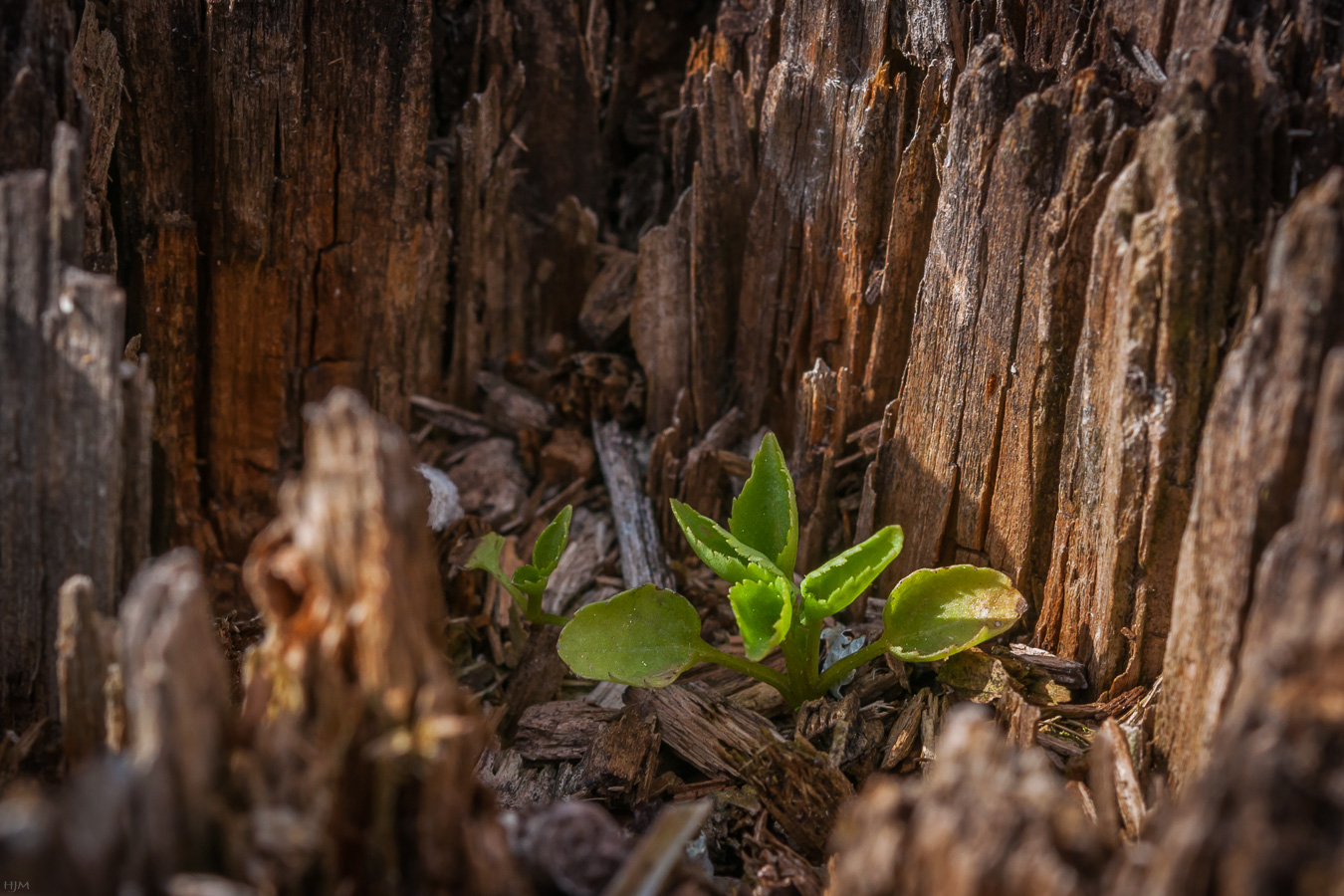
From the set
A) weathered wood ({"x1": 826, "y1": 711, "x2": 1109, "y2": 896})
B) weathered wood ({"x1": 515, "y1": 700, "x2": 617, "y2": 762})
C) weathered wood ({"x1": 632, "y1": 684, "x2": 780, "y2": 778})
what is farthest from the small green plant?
weathered wood ({"x1": 826, "y1": 711, "x2": 1109, "y2": 896})

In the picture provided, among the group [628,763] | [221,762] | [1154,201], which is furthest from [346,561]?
[1154,201]

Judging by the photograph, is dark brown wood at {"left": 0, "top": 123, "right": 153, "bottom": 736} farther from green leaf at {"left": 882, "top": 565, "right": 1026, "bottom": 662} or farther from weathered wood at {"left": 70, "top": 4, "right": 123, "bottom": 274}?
green leaf at {"left": 882, "top": 565, "right": 1026, "bottom": 662}

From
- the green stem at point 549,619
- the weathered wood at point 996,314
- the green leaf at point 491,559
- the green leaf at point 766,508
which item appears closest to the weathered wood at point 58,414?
the green leaf at point 491,559

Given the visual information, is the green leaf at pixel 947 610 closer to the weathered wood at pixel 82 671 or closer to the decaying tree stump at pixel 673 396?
the decaying tree stump at pixel 673 396

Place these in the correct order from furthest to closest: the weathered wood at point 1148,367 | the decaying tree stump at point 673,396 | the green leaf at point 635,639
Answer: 1. the green leaf at point 635,639
2. the weathered wood at point 1148,367
3. the decaying tree stump at point 673,396

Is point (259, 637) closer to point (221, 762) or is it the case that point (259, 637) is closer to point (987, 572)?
point (221, 762)
